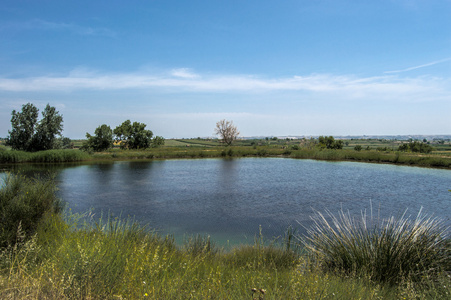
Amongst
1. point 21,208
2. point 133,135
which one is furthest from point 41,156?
point 21,208

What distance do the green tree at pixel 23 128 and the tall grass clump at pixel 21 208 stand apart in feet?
93.5

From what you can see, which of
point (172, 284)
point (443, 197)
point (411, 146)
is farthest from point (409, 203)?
point (411, 146)

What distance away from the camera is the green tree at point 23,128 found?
30750mm

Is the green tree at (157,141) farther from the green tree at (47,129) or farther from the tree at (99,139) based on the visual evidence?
the green tree at (47,129)

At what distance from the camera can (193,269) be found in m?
3.90

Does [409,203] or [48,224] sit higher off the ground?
[48,224]

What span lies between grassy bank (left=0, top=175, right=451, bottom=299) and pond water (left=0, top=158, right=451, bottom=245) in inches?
111

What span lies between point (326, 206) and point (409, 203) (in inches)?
157

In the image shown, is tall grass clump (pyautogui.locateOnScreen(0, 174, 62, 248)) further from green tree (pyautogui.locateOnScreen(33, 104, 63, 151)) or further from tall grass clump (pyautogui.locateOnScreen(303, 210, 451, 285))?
green tree (pyautogui.locateOnScreen(33, 104, 63, 151))

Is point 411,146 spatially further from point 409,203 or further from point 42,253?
point 42,253

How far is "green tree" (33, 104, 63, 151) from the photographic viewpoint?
31744 millimetres

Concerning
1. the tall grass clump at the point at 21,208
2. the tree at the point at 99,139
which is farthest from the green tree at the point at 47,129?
the tall grass clump at the point at 21,208

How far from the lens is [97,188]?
16516 mm

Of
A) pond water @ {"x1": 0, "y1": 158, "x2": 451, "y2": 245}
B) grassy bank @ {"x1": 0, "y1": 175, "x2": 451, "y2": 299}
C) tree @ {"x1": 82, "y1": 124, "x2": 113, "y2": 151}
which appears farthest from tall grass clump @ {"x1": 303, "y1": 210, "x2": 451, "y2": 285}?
tree @ {"x1": 82, "y1": 124, "x2": 113, "y2": 151}
